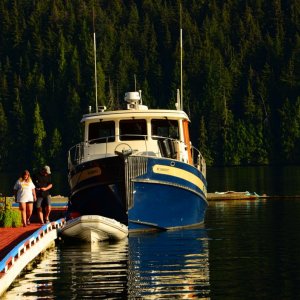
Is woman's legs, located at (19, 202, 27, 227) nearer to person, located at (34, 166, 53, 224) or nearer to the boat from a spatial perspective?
person, located at (34, 166, 53, 224)

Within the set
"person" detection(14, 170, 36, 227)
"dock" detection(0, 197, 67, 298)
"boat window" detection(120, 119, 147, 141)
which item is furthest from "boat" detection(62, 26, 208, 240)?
"person" detection(14, 170, 36, 227)

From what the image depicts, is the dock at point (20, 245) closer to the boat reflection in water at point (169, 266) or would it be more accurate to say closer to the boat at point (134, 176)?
the boat at point (134, 176)

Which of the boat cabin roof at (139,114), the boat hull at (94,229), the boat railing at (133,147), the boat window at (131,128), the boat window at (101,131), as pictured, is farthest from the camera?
the boat window at (101,131)

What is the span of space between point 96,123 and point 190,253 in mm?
10157

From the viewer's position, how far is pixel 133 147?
126 ft

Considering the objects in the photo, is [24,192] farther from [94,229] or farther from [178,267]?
[178,267]

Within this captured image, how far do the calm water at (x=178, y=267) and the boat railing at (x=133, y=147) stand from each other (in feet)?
9.68

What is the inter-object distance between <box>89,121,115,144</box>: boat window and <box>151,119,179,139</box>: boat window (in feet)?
4.82

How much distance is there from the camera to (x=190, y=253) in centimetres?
3067

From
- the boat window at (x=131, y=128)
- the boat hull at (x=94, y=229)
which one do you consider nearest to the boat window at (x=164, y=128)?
the boat window at (x=131, y=128)

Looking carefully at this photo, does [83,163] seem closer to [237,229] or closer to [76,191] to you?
[76,191]

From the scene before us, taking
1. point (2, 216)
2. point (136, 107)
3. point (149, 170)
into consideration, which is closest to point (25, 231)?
point (2, 216)

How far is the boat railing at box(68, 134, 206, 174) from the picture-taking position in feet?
126

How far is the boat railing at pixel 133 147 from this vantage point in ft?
126
